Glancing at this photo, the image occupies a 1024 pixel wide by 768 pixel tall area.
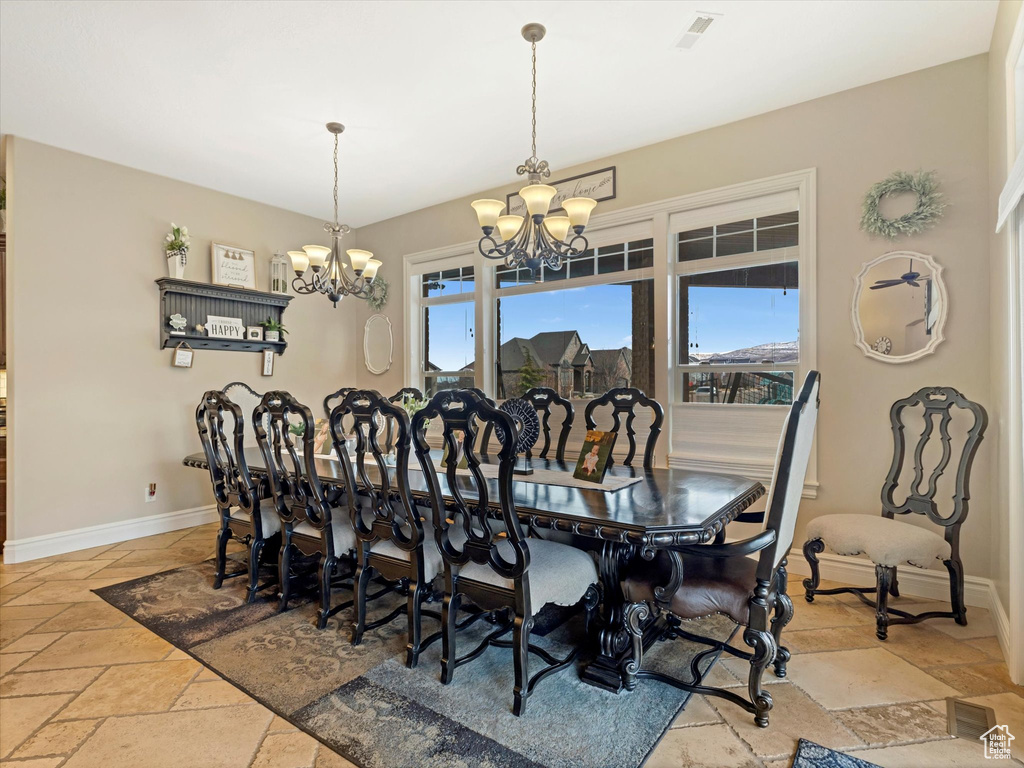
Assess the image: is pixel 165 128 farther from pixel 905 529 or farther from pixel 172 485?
pixel 905 529

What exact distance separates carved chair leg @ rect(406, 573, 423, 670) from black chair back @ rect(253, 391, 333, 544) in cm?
59

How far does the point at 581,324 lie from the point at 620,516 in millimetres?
2738

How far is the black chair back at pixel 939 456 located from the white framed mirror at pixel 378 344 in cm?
433

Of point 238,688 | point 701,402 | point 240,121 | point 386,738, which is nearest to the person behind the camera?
point 386,738

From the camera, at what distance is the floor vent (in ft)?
5.92

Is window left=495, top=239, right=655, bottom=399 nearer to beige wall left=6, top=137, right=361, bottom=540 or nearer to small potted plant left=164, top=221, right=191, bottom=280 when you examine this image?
beige wall left=6, top=137, right=361, bottom=540

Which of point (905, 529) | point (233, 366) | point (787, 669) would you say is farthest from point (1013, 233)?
point (233, 366)

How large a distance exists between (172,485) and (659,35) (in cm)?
473

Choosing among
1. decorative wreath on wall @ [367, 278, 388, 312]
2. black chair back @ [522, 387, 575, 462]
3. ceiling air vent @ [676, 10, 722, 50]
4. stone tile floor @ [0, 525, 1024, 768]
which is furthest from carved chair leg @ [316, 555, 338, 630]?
decorative wreath on wall @ [367, 278, 388, 312]

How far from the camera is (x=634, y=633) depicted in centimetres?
198

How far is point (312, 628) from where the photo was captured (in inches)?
103

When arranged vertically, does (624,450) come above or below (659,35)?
below

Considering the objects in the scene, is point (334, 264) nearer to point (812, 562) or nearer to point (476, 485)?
point (476, 485)

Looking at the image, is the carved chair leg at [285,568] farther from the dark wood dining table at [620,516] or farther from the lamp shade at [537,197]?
the lamp shade at [537,197]
